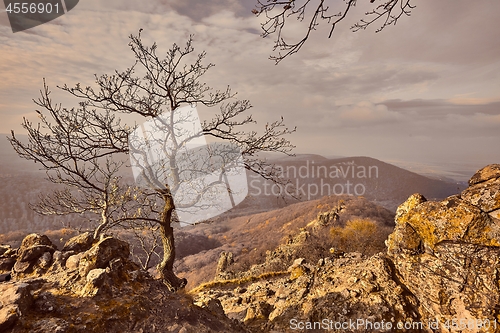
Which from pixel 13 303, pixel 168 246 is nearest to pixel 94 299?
pixel 13 303

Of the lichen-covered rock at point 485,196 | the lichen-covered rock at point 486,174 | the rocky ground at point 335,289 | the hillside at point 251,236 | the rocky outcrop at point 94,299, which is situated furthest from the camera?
the hillside at point 251,236

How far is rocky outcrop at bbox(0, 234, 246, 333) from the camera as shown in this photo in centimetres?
291

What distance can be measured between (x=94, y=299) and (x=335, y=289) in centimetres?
504

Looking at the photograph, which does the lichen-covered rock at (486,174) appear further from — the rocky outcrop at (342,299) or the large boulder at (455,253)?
the rocky outcrop at (342,299)

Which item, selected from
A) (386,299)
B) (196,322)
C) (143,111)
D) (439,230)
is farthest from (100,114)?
(439,230)

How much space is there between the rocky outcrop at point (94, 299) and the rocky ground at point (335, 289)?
0.6 inches

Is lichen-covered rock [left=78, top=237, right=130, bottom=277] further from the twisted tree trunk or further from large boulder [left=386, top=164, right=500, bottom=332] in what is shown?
large boulder [left=386, top=164, right=500, bottom=332]

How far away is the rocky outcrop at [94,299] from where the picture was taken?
114 inches

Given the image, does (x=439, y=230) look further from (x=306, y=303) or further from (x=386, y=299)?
(x=306, y=303)

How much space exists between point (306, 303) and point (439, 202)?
13.4 feet

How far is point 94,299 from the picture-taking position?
3.47m

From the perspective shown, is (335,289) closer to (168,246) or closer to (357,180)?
(168,246)

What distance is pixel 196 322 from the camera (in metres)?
3.71

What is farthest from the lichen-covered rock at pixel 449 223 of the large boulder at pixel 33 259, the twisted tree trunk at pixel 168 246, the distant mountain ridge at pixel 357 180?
the distant mountain ridge at pixel 357 180
